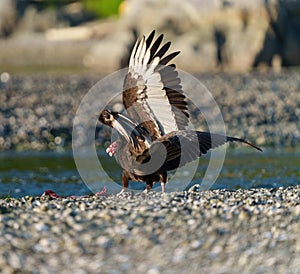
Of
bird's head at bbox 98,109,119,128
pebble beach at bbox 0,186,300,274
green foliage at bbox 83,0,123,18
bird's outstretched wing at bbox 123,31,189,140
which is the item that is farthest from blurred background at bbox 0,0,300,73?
pebble beach at bbox 0,186,300,274

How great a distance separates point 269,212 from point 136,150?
7.24 ft

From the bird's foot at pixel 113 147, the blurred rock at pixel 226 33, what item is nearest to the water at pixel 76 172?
the bird's foot at pixel 113 147

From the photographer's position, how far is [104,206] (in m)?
9.37

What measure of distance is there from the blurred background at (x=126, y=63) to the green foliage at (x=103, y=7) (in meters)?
0.06

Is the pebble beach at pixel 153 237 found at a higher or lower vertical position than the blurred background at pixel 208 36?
lower

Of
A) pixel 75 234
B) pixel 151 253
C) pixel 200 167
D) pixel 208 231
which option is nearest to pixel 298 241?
pixel 208 231

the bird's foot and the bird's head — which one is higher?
the bird's head

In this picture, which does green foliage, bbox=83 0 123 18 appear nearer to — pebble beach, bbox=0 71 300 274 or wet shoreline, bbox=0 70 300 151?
wet shoreline, bbox=0 70 300 151

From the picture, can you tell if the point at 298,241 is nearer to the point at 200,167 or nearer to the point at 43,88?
the point at 200,167

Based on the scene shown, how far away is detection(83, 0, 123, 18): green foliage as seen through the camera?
158ft

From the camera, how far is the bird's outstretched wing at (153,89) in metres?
10.4

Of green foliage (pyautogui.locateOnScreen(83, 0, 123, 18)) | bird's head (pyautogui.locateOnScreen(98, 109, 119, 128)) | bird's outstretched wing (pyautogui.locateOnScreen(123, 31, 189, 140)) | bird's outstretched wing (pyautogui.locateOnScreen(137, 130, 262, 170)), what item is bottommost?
bird's outstretched wing (pyautogui.locateOnScreen(137, 130, 262, 170))

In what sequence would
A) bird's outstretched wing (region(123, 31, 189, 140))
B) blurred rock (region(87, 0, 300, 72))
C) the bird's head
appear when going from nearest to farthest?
1. the bird's head
2. bird's outstretched wing (region(123, 31, 189, 140))
3. blurred rock (region(87, 0, 300, 72))

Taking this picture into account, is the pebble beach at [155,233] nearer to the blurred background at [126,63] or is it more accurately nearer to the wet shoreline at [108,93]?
the blurred background at [126,63]
